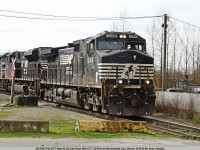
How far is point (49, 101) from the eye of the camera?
2933 cm

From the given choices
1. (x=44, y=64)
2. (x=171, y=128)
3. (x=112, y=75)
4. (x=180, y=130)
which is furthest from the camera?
(x=44, y=64)

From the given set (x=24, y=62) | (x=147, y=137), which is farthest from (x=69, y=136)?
(x=24, y=62)

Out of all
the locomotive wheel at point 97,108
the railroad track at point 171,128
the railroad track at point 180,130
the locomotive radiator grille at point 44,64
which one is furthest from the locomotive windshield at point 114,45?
the locomotive radiator grille at point 44,64

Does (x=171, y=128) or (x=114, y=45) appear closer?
(x=171, y=128)

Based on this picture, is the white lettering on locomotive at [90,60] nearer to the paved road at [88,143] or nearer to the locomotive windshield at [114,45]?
the locomotive windshield at [114,45]

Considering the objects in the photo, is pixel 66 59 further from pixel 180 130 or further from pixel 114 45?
pixel 180 130

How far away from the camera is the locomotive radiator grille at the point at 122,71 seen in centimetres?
1928

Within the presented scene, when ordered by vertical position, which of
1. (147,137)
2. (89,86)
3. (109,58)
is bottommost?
(147,137)

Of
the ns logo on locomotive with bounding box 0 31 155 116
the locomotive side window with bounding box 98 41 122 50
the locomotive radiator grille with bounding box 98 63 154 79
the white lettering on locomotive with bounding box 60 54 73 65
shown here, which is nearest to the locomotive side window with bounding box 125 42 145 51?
the ns logo on locomotive with bounding box 0 31 155 116

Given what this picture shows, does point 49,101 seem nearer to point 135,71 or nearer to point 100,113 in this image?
point 100,113

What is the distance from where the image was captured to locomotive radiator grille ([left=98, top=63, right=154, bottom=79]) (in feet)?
63.3

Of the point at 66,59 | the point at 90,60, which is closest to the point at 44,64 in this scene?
the point at 66,59

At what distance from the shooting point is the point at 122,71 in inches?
763

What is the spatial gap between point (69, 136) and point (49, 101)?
17417mm
